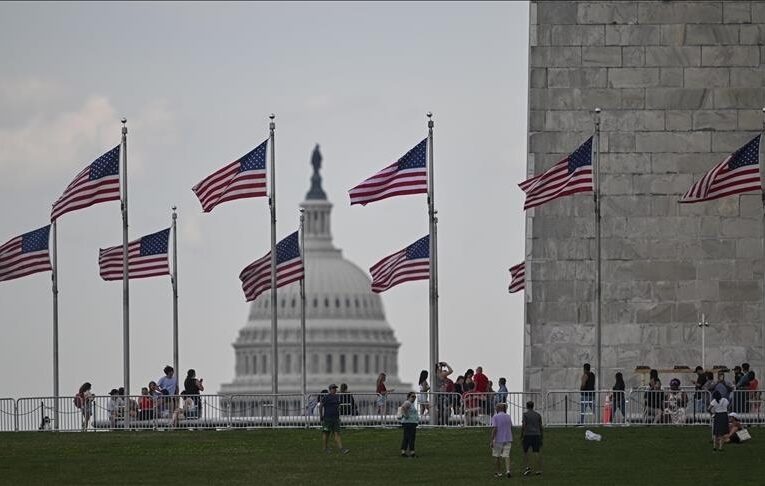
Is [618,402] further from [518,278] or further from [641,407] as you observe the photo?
[518,278]

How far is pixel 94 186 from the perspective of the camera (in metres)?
72.4

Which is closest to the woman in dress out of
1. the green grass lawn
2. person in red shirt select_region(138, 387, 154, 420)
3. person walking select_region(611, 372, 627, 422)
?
the green grass lawn

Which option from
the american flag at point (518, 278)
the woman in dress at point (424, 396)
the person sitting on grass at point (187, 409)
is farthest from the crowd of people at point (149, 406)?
the american flag at point (518, 278)

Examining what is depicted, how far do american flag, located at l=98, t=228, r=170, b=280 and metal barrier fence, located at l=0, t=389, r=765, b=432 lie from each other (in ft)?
19.3

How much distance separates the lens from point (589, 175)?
2719 inches

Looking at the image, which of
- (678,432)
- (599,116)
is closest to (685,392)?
(678,432)

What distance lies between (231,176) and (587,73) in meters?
10.8

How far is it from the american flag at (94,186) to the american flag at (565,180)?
10.5 meters

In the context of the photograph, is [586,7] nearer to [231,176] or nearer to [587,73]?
[587,73]

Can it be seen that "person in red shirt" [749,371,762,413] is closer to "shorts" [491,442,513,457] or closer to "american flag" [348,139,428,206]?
"american flag" [348,139,428,206]

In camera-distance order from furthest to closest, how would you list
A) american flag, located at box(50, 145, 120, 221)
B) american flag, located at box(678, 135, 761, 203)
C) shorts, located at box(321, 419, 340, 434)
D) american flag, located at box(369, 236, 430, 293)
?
american flag, located at box(369, 236, 430, 293), american flag, located at box(50, 145, 120, 221), american flag, located at box(678, 135, 761, 203), shorts, located at box(321, 419, 340, 434)

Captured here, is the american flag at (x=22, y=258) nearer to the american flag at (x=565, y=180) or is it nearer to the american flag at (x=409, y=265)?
the american flag at (x=409, y=265)

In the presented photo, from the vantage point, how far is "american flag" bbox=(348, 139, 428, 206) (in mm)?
70438

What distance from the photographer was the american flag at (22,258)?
7750 cm
